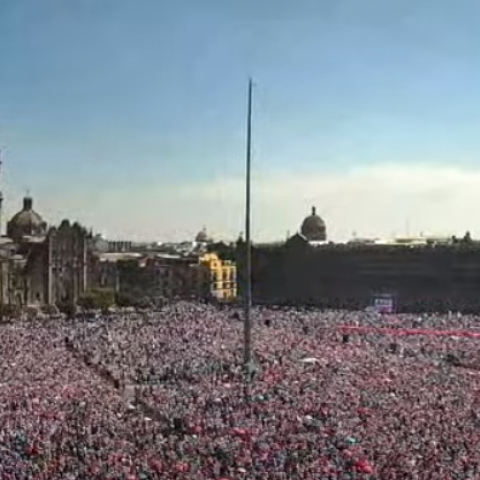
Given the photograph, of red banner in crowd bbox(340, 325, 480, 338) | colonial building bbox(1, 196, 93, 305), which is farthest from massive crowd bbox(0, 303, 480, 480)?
colonial building bbox(1, 196, 93, 305)

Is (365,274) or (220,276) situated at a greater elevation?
(365,274)

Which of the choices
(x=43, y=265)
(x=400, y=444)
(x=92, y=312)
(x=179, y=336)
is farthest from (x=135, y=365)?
(x=43, y=265)

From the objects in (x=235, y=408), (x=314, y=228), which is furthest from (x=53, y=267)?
(x=235, y=408)

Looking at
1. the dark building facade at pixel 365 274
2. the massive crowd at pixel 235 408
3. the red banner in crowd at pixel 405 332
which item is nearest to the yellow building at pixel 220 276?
the dark building facade at pixel 365 274

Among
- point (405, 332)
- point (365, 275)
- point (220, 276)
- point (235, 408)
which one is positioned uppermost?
point (365, 275)

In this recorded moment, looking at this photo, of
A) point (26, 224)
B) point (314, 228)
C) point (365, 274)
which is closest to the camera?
point (365, 274)

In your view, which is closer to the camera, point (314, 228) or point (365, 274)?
point (365, 274)

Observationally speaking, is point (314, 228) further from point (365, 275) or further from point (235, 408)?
point (235, 408)

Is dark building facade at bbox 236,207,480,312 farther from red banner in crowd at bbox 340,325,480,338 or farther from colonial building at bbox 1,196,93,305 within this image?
red banner in crowd at bbox 340,325,480,338
